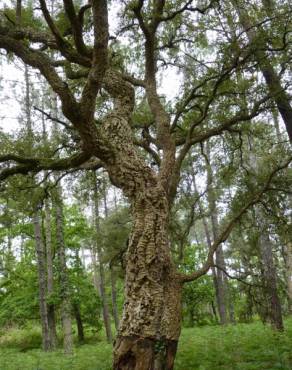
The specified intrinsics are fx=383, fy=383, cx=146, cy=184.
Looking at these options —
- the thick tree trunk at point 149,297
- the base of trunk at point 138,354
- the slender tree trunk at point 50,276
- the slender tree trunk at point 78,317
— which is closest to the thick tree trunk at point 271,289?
the thick tree trunk at point 149,297

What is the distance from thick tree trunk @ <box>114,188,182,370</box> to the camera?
4836 millimetres

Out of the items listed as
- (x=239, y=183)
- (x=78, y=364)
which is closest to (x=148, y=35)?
(x=239, y=183)

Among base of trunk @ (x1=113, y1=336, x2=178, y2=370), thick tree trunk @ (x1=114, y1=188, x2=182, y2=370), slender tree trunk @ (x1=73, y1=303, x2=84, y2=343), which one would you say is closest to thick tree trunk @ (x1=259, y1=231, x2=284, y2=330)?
thick tree trunk @ (x1=114, y1=188, x2=182, y2=370)

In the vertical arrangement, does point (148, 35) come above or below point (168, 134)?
above

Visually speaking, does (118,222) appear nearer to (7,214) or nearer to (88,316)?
(88,316)

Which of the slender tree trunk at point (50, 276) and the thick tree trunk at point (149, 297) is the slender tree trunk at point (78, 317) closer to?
the slender tree trunk at point (50, 276)

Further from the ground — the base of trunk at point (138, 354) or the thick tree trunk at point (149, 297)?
the thick tree trunk at point (149, 297)

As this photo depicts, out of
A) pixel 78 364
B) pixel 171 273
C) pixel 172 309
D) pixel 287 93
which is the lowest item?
pixel 78 364

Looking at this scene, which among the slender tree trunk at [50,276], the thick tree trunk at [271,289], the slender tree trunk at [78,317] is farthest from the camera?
the slender tree trunk at [78,317]

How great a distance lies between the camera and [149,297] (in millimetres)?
5082

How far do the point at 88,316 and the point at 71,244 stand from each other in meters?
3.96

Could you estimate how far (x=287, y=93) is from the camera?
27.7 feet

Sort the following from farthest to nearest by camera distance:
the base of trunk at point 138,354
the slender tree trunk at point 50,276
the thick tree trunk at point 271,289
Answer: the slender tree trunk at point 50,276, the thick tree trunk at point 271,289, the base of trunk at point 138,354

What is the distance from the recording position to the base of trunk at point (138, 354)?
4766mm
